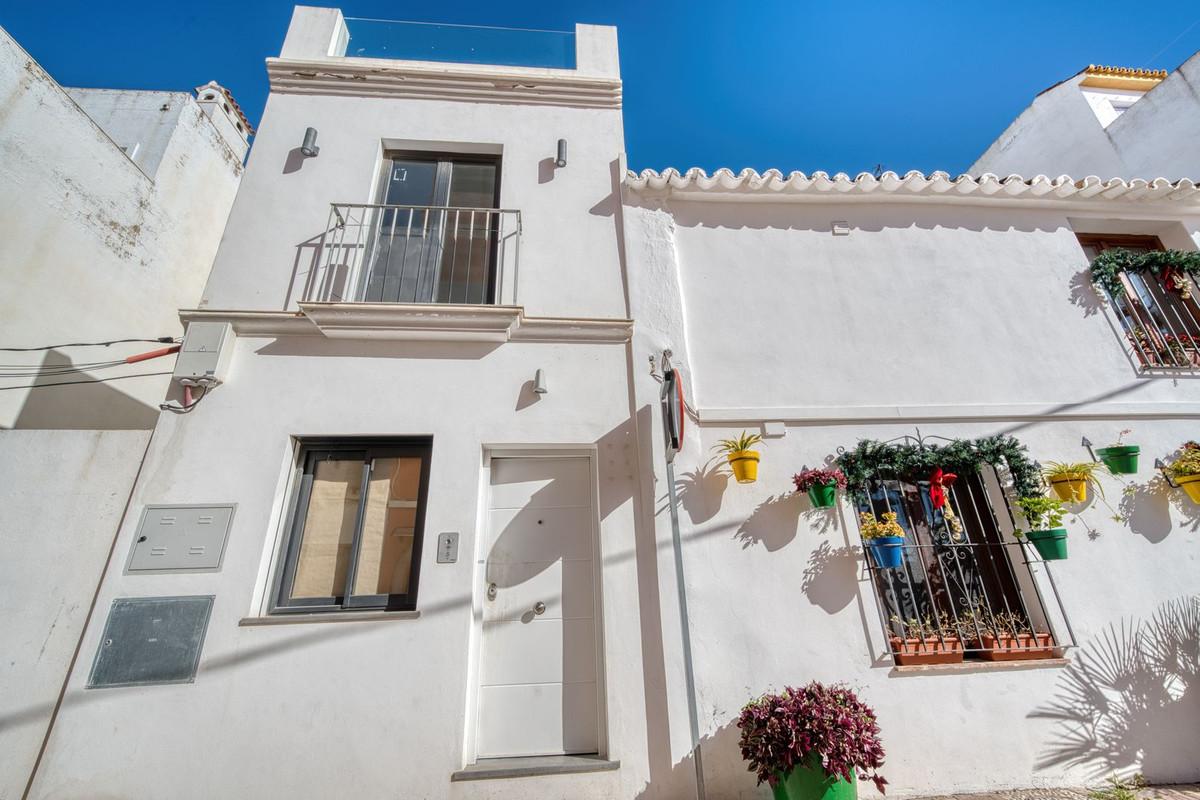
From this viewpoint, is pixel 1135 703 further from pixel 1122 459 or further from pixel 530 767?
pixel 530 767

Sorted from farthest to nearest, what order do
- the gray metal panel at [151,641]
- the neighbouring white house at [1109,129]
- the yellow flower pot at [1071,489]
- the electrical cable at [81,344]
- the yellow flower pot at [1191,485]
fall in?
the neighbouring white house at [1109,129], the electrical cable at [81,344], the yellow flower pot at [1191,485], the yellow flower pot at [1071,489], the gray metal panel at [151,641]

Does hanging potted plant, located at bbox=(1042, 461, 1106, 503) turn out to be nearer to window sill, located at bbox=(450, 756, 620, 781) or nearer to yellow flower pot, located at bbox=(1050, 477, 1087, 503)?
yellow flower pot, located at bbox=(1050, 477, 1087, 503)

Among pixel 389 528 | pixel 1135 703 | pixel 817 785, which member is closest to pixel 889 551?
pixel 817 785

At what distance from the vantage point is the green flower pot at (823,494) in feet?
11.9

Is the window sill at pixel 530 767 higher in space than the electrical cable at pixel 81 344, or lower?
lower

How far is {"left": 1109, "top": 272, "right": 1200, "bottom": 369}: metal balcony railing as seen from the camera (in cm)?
472

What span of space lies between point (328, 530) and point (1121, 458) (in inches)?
245

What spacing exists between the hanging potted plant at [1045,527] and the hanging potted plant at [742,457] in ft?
6.71

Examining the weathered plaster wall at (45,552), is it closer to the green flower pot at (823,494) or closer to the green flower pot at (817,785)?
the green flower pot at (817,785)

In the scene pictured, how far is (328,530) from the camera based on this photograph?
3572 mm

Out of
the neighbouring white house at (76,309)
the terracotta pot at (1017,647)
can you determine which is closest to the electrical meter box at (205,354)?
the neighbouring white house at (76,309)

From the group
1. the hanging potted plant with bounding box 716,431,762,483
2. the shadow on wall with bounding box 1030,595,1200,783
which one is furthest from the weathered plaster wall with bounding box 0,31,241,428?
the shadow on wall with bounding box 1030,595,1200,783

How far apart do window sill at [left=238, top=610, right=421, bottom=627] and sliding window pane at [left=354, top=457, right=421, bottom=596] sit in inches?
8.8

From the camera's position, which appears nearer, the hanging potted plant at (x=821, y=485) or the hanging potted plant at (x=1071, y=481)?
the hanging potted plant at (x=821, y=485)
